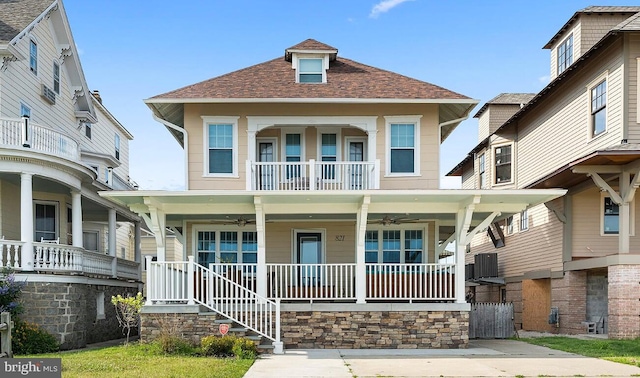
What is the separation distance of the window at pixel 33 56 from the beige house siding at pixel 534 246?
1770 cm

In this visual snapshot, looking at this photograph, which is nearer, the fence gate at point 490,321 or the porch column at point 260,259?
the porch column at point 260,259

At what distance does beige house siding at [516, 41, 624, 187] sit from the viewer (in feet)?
59.7

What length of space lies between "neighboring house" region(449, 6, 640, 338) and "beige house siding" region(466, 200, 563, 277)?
37mm

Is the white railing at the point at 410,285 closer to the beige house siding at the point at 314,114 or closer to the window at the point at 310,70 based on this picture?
the beige house siding at the point at 314,114

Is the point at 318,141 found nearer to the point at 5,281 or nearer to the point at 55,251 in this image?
the point at 55,251

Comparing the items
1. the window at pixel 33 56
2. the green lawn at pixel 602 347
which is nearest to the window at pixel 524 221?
the green lawn at pixel 602 347

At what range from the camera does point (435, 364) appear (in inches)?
521

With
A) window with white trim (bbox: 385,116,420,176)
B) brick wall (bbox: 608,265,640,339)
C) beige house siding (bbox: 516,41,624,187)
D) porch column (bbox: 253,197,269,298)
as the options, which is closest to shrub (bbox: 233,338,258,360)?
porch column (bbox: 253,197,269,298)

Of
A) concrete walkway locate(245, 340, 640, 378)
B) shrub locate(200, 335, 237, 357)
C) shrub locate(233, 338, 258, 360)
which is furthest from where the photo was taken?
shrub locate(200, 335, 237, 357)

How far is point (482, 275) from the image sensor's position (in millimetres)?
28781

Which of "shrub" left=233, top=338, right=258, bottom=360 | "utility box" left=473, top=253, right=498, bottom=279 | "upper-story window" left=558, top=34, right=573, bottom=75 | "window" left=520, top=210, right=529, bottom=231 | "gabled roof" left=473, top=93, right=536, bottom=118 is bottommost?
"shrub" left=233, top=338, right=258, bottom=360

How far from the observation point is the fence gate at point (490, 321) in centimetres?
1980

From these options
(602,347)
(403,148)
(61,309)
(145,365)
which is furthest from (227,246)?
(602,347)

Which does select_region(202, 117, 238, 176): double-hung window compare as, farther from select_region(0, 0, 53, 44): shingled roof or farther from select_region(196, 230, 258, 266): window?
select_region(0, 0, 53, 44): shingled roof
